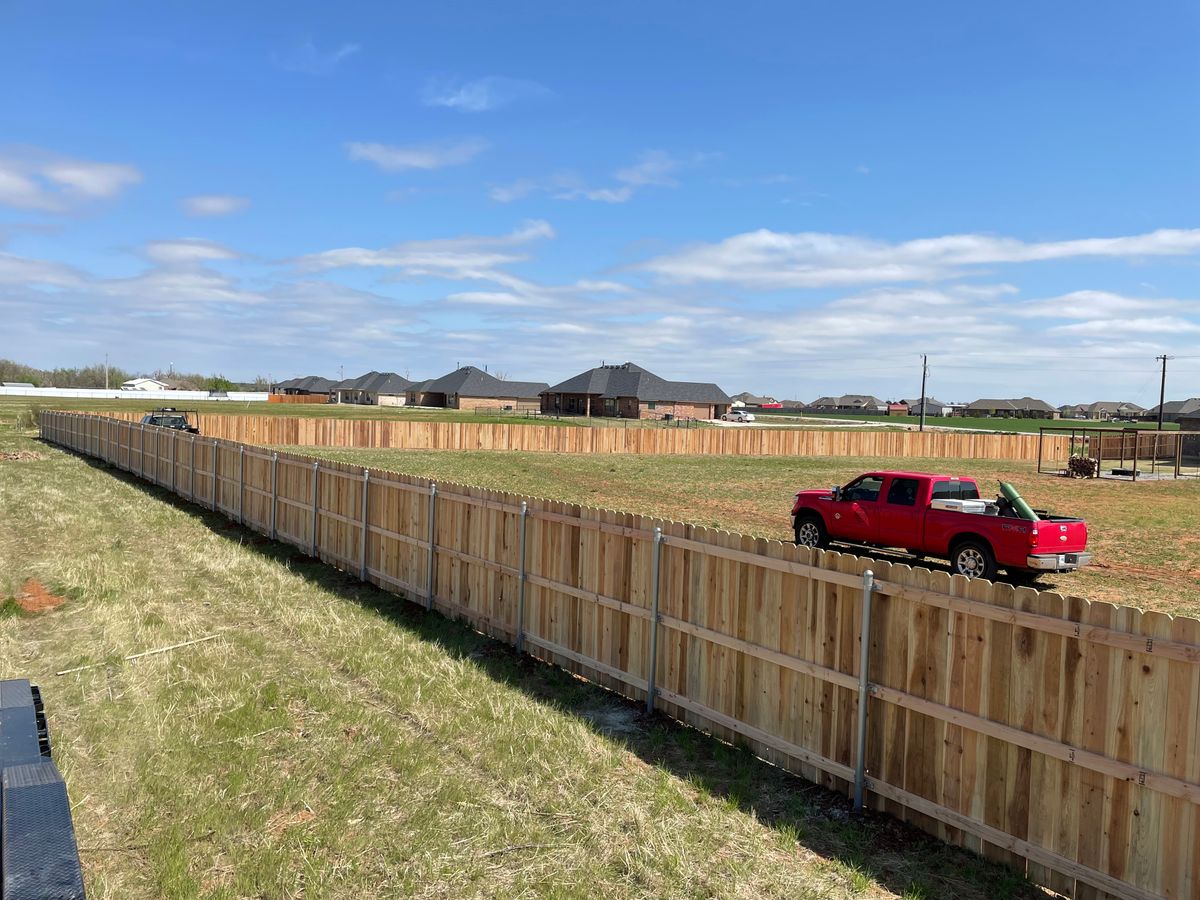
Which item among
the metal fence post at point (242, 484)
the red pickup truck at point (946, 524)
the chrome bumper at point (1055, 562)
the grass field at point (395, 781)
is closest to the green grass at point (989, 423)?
the red pickup truck at point (946, 524)

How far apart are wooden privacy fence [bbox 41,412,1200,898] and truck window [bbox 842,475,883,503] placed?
9.72 meters

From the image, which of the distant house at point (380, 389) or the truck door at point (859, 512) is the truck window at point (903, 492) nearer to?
the truck door at point (859, 512)

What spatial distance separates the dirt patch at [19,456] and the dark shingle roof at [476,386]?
279 ft

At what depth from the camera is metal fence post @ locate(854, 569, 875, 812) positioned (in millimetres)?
6188

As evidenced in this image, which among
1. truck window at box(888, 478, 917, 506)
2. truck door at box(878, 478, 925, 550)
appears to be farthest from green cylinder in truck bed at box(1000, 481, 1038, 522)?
truck window at box(888, 478, 917, 506)

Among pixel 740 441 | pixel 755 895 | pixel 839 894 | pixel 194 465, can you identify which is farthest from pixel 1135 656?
pixel 740 441

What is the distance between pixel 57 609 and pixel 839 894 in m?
10.3

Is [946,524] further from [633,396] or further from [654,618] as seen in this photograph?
[633,396]

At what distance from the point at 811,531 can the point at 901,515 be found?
2229mm

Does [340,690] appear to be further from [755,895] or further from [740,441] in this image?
[740,441]

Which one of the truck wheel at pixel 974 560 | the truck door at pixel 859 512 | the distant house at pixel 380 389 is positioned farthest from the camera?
the distant house at pixel 380 389

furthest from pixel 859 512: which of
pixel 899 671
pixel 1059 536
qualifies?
pixel 899 671

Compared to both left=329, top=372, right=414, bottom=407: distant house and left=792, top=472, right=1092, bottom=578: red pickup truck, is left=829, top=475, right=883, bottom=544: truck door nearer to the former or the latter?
left=792, top=472, right=1092, bottom=578: red pickup truck

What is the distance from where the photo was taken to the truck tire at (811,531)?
18.4 metres
